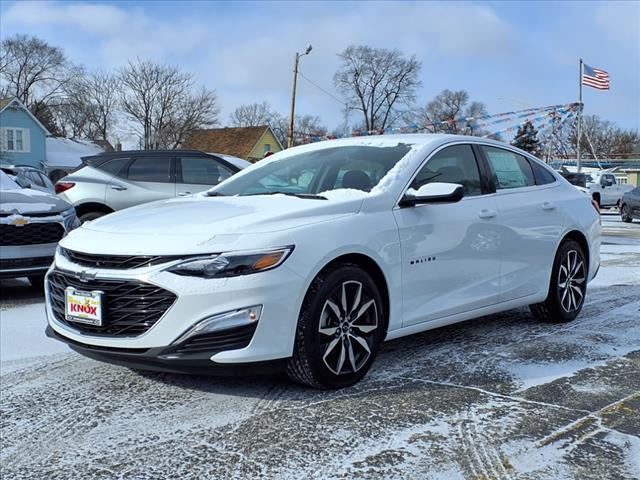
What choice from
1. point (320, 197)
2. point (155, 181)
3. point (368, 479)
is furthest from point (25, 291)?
point (368, 479)

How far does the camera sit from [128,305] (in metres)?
3.19

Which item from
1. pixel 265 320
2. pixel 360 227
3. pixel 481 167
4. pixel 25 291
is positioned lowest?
pixel 25 291

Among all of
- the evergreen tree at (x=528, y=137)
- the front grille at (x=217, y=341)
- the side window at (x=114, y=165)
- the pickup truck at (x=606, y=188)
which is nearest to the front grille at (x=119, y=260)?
the front grille at (x=217, y=341)

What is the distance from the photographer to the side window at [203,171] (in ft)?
31.9

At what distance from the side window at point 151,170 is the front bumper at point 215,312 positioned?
6.58 m

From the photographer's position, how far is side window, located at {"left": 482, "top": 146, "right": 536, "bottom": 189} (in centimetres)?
480

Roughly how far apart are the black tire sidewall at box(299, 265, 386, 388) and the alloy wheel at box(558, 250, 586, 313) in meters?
2.27

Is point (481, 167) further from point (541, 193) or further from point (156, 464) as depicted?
point (156, 464)

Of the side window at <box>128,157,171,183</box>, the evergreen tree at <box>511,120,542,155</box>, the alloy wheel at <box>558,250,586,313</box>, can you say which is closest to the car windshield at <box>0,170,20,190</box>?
the side window at <box>128,157,171,183</box>

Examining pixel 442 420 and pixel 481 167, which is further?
pixel 481 167

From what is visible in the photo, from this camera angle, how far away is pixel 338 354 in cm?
348

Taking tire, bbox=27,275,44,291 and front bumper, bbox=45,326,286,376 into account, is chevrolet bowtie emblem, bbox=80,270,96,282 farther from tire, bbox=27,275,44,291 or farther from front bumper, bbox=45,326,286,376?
tire, bbox=27,275,44,291

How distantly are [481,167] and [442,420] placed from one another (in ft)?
7.14

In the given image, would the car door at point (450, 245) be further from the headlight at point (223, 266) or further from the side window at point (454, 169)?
the headlight at point (223, 266)
